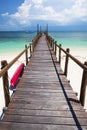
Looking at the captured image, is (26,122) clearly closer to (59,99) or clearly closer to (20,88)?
(59,99)

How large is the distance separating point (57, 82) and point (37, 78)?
904mm

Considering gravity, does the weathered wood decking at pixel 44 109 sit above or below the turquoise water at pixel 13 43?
above

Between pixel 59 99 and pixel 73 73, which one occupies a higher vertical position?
pixel 59 99

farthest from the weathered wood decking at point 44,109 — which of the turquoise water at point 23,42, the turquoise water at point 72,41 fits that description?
the turquoise water at point 72,41

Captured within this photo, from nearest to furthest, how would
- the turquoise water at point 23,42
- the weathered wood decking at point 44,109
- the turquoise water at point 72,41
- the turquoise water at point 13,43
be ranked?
the weathered wood decking at point 44,109 → the turquoise water at point 13,43 → the turquoise water at point 23,42 → the turquoise water at point 72,41

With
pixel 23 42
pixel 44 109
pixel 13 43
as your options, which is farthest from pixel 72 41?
pixel 44 109

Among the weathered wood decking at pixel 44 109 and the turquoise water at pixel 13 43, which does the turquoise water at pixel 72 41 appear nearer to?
the turquoise water at pixel 13 43

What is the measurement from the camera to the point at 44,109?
3887 mm

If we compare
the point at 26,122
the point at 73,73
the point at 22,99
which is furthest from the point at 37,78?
the point at 73,73

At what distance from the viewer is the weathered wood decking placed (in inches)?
128

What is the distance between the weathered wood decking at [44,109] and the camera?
128 inches

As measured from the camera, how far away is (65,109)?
3.88 metres

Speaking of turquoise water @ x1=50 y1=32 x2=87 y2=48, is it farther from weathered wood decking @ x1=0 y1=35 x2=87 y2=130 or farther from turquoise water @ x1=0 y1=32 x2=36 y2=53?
weathered wood decking @ x1=0 y1=35 x2=87 y2=130

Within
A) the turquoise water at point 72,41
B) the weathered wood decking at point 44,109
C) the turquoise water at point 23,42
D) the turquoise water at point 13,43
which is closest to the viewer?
the weathered wood decking at point 44,109
